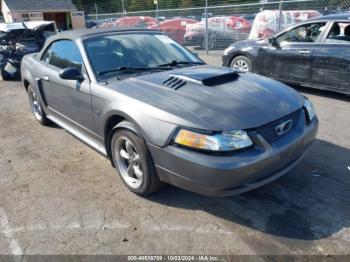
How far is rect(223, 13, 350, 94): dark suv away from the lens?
20.2 feet

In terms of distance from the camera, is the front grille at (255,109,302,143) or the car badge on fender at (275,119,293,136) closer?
the front grille at (255,109,302,143)

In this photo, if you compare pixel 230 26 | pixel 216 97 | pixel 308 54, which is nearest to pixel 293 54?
pixel 308 54

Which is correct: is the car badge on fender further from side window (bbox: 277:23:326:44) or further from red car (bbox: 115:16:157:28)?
red car (bbox: 115:16:157:28)

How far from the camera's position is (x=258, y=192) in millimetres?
3422

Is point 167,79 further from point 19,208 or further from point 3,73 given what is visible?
point 3,73

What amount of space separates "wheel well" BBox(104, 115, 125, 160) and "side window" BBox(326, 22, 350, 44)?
16.0 ft

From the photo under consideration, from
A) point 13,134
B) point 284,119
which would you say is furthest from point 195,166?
point 13,134

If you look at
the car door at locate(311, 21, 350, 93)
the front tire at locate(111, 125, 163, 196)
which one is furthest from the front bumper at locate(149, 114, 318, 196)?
the car door at locate(311, 21, 350, 93)

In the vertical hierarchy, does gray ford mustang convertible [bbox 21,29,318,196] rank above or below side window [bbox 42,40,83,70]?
below

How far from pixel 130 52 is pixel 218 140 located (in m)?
1.92

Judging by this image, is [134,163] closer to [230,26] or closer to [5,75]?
[5,75]

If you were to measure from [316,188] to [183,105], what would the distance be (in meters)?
1.71

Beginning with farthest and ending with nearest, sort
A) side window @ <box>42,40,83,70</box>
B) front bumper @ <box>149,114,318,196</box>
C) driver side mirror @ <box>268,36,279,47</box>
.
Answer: driver side mirror @ <box>268,36,279,47</box>, side window @ <box>42,40,83,70</box>, front bumper @ <box>149,114,318,196</box>

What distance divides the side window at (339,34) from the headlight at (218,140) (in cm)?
463
